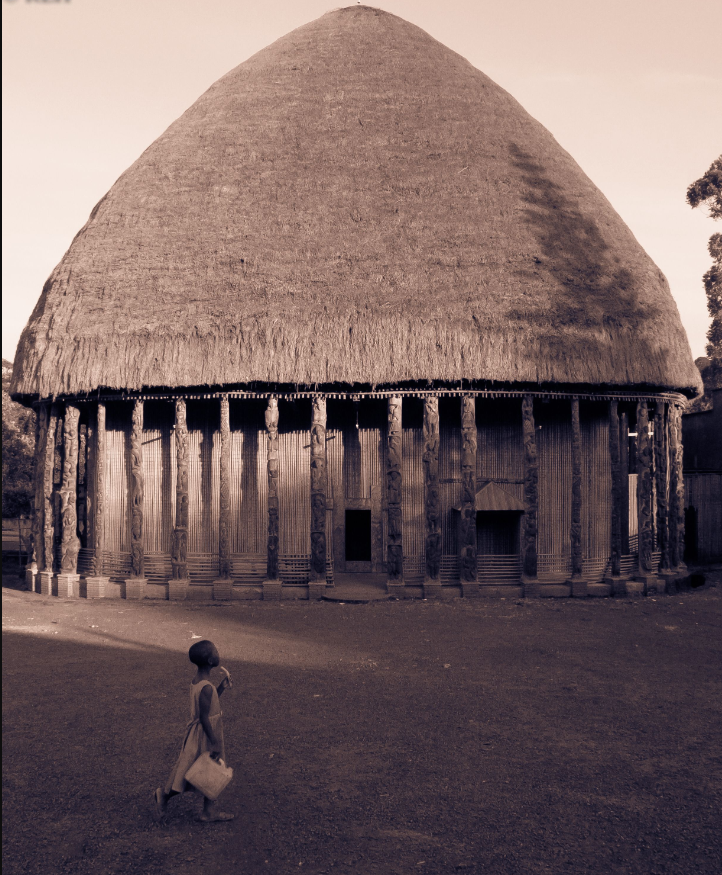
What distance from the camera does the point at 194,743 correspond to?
5145 millimetres

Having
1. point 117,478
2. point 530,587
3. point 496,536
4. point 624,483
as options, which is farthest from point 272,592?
point 624,483

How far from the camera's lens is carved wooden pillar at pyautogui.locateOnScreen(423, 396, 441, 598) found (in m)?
15.2

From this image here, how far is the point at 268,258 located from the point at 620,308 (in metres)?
8.00

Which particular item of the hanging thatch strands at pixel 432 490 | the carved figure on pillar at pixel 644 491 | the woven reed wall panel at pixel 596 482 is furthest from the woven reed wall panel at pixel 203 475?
the carved figure on pillar at pixel 644 491

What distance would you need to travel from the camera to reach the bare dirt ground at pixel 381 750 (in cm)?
486

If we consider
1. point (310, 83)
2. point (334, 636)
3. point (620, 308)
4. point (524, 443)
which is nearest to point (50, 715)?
point (334, 636)

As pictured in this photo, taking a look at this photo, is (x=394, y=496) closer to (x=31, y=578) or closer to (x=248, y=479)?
(x=248, y=479)

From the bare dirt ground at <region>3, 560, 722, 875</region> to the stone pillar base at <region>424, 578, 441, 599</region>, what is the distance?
290 centimetres

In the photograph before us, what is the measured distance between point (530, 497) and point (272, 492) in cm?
561

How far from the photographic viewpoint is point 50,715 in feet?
25.2

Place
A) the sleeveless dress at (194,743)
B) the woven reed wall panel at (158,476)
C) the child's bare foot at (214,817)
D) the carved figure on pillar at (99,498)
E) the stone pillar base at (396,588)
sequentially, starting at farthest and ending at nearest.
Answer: the woven reed wall panel at (158,476) → the carved figure on pillar at (99,498) → the stone pillar base at (396,588) → the child's bare foot at (214,817) → the sleeveless dress at (194,743)

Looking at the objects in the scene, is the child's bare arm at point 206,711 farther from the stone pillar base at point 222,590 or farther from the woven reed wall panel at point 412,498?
the woven reed wall panel at point 412,498

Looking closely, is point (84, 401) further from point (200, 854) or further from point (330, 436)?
point (200, 854)

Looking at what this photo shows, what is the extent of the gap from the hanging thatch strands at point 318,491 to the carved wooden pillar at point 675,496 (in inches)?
340
